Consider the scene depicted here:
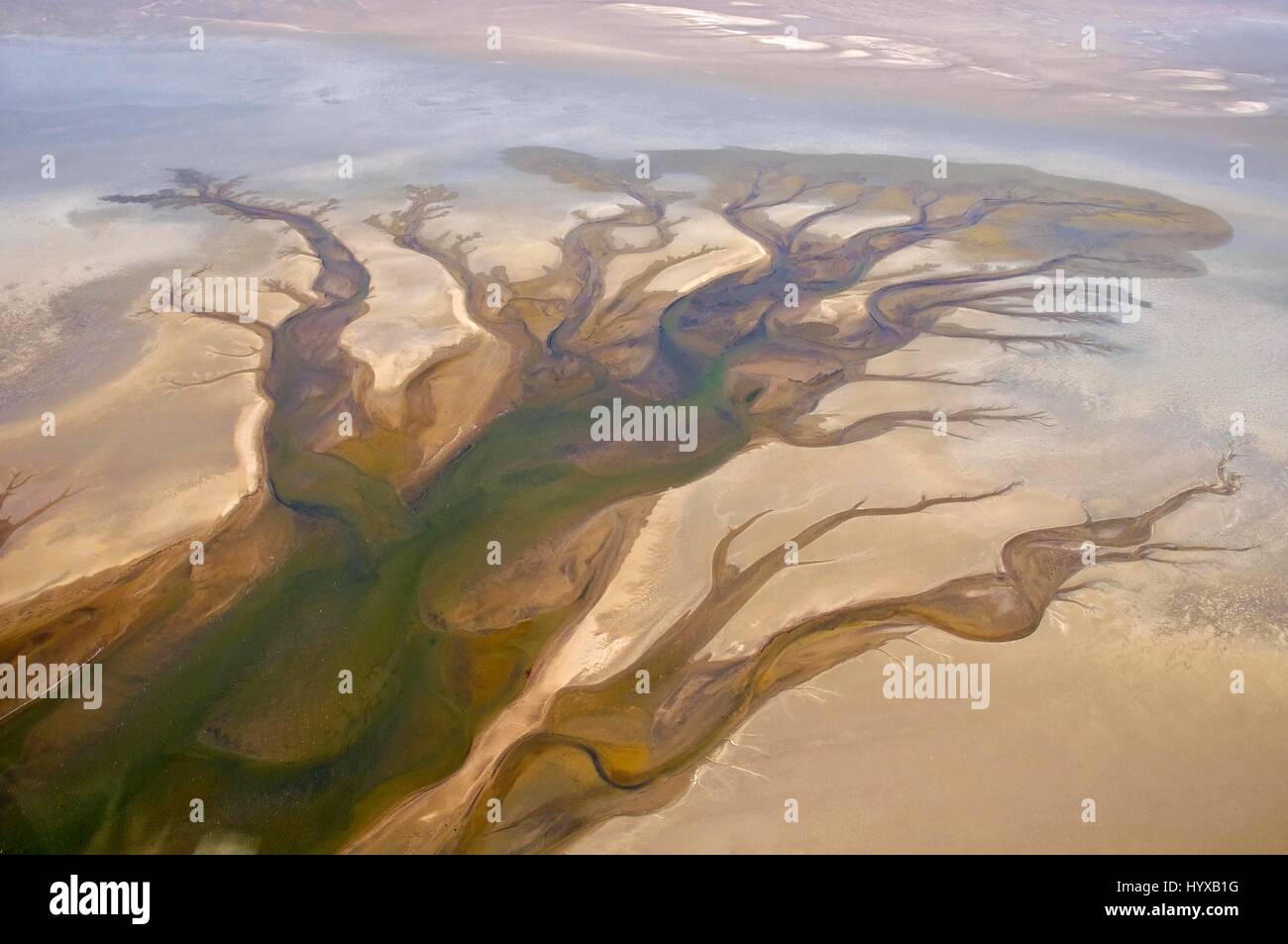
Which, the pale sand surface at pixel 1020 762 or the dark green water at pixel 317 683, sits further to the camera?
the dark green water at pixel 317 683

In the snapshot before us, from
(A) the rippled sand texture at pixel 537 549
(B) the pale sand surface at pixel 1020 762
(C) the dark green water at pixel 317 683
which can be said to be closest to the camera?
(B) the pale sand surface at pixel 1020 762

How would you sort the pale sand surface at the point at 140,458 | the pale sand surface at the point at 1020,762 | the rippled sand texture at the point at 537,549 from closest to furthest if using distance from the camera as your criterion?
the pale sand surface at the point at 1020,762, the rippled sand texture at the point at 537,549, the pale sand surface at the point at 140,458

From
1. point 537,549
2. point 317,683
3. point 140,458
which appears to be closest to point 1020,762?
point 537,549

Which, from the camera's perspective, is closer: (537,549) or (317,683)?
(317,683)

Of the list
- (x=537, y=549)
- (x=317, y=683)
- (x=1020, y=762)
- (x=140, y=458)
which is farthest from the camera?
(x=140, y=458)

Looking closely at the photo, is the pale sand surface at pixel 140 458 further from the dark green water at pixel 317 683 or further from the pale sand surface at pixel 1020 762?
the pale sand surface at pixel 1020 762

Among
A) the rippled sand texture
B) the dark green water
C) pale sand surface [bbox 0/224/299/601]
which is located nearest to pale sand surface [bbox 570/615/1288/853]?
the rippled sand texture

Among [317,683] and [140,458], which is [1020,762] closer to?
[317,683]

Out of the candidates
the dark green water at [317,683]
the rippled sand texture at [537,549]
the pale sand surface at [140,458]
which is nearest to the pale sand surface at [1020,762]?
the rippled sand texture at [537,549]
